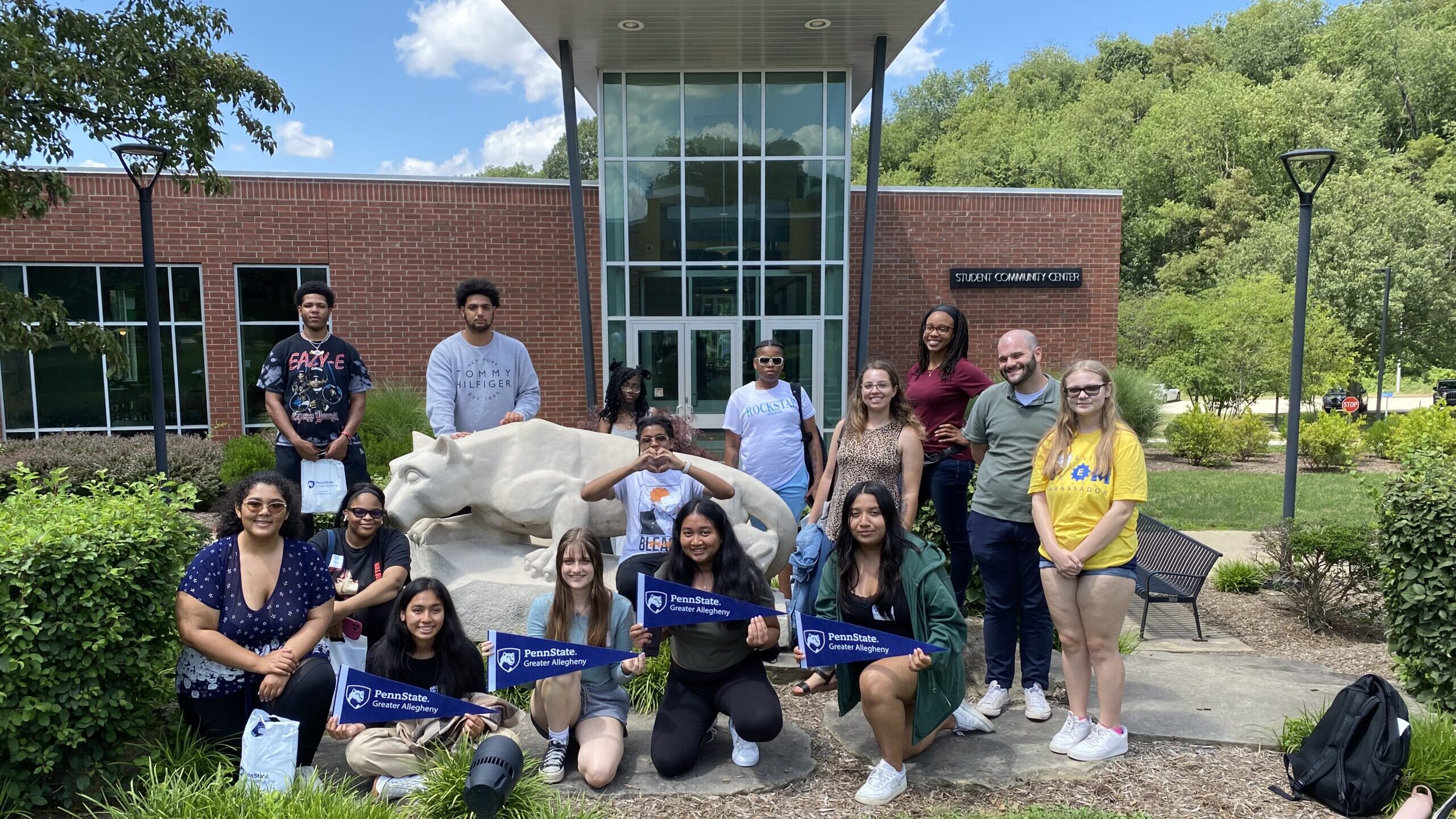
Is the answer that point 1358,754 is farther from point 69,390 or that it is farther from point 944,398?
point 69,390

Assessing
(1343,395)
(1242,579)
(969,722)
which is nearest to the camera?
(969,722)

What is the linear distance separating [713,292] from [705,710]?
10.7 metres

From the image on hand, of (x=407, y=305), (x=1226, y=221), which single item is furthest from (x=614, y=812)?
(x=1226, y=221)

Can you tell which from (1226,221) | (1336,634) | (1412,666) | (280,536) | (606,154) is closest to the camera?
(280,536)

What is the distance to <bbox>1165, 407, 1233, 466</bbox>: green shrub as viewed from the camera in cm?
1658

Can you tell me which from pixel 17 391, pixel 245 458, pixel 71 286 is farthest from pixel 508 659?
pixel 17 391

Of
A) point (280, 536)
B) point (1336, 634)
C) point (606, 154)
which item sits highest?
point (606, 154)

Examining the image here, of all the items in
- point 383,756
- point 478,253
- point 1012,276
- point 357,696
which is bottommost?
point 383,756

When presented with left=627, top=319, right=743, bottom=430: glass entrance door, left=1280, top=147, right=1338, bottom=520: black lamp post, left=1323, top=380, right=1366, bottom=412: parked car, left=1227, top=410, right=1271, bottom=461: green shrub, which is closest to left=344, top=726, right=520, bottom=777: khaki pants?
left=1280, top=147, right=1338, bottom=520: black lamp post

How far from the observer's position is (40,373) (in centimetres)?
1427

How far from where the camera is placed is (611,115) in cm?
1377

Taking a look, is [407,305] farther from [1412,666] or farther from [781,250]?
[1412,666]

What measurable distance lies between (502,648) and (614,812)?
812 mm

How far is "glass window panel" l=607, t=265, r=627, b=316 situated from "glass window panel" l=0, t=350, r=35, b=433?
9435mm
